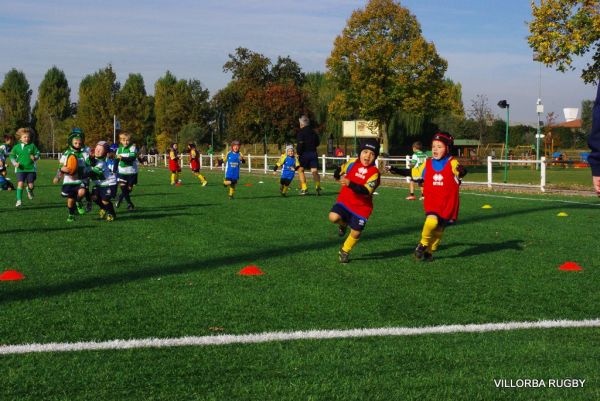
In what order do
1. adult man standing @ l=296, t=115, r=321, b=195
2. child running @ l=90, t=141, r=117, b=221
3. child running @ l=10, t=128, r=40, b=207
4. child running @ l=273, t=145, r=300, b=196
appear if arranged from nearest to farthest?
child running @ l=90, t=141, r=117, b=221
child running @ l=10, t=128, r=40, b=207
adult man standing @ l=296, t=115, r=321, b=195
child running @ l=273, t=145, r=300, b=196

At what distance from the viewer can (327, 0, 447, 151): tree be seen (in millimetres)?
44031

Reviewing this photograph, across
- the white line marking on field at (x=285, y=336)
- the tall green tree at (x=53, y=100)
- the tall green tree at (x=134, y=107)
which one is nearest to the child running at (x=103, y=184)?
the white line marking on field at (x=285, y=336)

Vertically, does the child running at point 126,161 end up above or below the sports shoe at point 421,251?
above

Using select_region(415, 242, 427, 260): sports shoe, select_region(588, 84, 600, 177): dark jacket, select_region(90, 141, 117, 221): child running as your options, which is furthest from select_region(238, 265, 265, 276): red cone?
select_region(90, 141, 117, 221): child running

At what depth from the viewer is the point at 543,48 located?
24125mm

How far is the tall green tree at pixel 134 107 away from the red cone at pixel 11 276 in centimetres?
7774

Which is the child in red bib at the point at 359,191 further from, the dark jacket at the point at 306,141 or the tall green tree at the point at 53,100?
the tall green tree at the point at 53,100

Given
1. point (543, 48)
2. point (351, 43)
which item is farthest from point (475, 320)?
point (351, 43)

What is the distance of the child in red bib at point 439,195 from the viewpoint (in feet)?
29.7

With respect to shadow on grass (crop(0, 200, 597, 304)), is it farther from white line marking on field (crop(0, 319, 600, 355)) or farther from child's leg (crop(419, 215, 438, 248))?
white line marking on field (crop(0, 319, 600, 355))

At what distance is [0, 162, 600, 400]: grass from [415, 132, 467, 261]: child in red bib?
0.33m

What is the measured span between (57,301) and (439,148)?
17.0 ft

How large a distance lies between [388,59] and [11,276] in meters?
38.8

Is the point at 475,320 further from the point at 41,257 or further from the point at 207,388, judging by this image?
the point at 41,257
